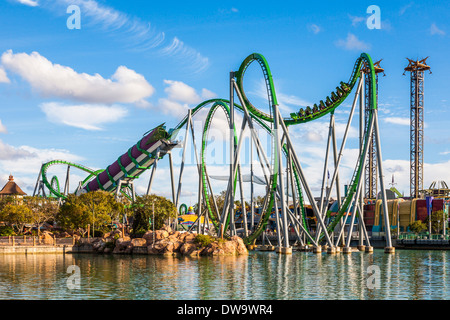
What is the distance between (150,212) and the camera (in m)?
71.3

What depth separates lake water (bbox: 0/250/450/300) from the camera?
96.2ft

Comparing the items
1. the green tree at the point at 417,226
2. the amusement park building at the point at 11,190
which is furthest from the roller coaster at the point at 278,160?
the amusement park building at the point at 11,190

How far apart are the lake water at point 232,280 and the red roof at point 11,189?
274 feet

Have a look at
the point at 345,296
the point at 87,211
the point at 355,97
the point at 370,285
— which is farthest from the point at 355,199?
the point at 87,211

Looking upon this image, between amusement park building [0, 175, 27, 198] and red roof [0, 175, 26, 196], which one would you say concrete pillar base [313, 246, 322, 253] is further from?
red roof [0, 175, 26, 196]

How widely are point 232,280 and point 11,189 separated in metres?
106

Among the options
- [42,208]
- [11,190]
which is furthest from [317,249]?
[11,190]

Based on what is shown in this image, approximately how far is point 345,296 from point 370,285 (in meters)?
4.65

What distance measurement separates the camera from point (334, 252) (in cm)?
5562

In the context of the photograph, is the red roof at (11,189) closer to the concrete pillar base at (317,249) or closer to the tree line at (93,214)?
the tree line at (93,214)

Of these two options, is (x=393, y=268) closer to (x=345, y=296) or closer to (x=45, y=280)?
(x=345, y=296)

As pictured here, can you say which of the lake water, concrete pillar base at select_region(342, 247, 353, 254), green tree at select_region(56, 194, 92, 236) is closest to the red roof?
green tree at select_region(56, 194, 92, 236)

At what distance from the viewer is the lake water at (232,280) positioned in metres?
29.3

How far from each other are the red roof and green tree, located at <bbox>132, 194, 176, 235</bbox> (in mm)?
62808
